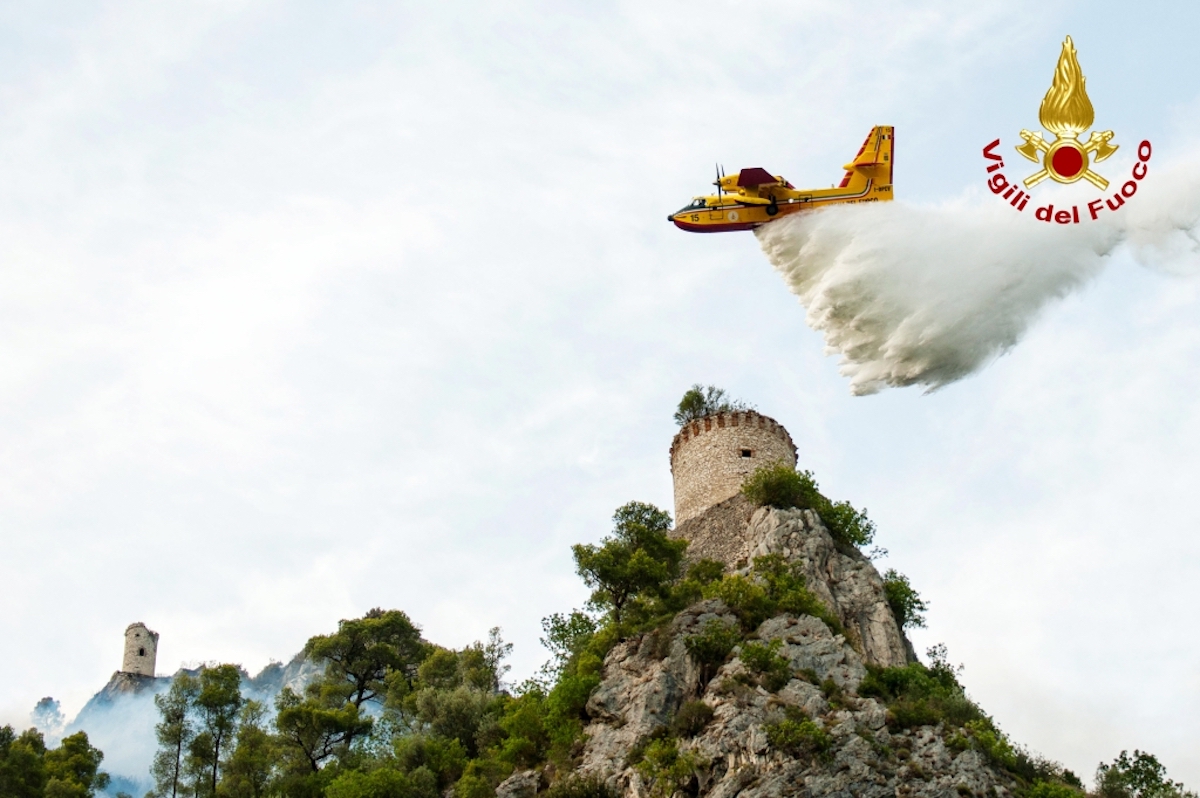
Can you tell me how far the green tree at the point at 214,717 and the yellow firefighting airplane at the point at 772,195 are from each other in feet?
76.2

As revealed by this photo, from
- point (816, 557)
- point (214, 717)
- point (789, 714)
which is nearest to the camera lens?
point (789, 714)

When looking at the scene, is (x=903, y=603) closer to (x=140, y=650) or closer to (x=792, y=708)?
(x=792, y=708)

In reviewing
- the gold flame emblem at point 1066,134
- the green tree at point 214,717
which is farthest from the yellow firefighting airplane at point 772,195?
the green tree at point 214,717

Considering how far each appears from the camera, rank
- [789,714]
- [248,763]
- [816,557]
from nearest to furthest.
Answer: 1. [789,714]
2. [248,763]
3. [816,557]

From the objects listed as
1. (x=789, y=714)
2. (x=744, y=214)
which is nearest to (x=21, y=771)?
(x=789, y=714)

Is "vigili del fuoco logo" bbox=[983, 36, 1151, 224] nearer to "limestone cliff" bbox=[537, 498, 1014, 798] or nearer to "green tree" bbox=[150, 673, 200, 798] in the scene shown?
"limestone cliff" bbox=[537, 498, 1014, 798]

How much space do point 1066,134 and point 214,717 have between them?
3361 cm

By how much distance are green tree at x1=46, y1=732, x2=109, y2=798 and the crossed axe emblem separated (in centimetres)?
3592

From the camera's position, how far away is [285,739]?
40719mm

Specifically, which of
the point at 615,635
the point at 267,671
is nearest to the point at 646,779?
the point at 615,635

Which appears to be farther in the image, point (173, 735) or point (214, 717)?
point (214, 717)

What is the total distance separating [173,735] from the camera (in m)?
42.4

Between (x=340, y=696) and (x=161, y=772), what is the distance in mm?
7604

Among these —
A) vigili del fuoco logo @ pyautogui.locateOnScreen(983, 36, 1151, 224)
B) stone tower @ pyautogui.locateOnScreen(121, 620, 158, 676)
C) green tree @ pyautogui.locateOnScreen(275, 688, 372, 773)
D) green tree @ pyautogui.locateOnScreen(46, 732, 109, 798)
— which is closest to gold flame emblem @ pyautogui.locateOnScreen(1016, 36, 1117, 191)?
vigili del fuoco logo @ pyautogui.locateOnScreen(983, 36, 1151, 224)
